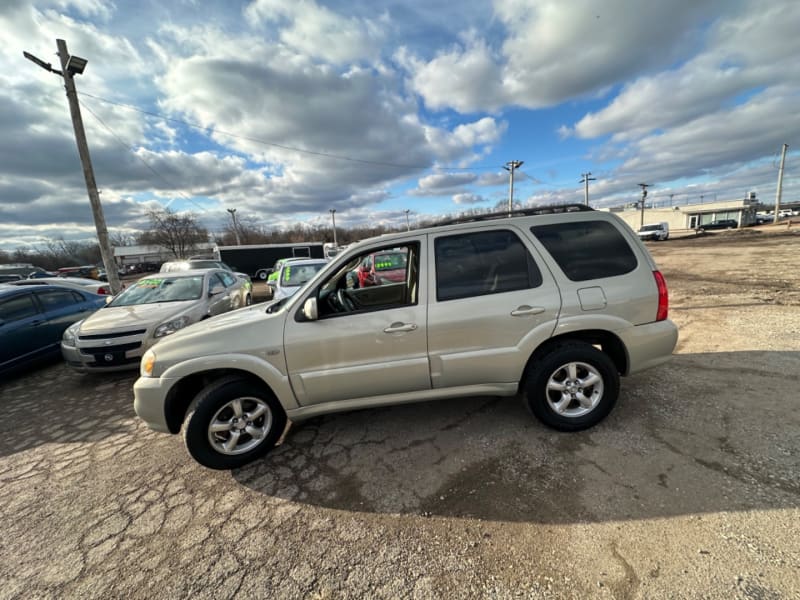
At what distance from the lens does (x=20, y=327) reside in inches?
203

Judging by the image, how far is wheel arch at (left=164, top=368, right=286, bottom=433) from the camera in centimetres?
269

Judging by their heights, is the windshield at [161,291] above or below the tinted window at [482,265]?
below

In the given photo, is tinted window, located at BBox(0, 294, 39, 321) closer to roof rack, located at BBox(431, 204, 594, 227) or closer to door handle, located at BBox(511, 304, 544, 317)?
roof rack, located at BBox(431, 204, 594, 227)

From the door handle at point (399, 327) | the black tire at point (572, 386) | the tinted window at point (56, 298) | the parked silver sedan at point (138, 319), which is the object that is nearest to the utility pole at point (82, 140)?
the tinted window at point (56, 298)

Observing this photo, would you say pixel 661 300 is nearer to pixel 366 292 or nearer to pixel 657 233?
pixel 366 292

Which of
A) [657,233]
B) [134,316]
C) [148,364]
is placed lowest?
[148,364]

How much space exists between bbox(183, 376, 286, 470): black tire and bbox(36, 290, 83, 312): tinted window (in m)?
5.68

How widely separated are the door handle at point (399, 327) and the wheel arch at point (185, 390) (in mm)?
1105

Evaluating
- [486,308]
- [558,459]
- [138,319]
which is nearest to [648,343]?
[558,459]

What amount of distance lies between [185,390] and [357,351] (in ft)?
5.24

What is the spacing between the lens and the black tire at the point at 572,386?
276 centimetres

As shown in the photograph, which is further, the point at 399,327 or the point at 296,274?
the point at 296,274

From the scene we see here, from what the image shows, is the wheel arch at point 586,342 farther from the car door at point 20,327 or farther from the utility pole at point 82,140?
the utility pole at point 82,140

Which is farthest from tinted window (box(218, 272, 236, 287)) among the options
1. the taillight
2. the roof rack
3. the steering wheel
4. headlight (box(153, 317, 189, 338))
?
the taillight
